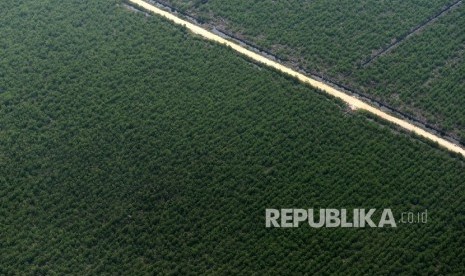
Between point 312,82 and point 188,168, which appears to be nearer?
point 188,168

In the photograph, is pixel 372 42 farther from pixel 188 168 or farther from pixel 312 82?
pixel 188 168

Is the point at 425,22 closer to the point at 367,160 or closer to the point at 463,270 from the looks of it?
the point at 367,160

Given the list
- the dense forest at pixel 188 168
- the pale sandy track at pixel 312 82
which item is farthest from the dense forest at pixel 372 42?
the dense forest at pixel 188 168

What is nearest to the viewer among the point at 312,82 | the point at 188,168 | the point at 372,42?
the point at 188,168

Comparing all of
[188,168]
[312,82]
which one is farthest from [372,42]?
[188,168]

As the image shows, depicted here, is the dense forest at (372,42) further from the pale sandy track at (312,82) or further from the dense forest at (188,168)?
the dense forest at (188,168)

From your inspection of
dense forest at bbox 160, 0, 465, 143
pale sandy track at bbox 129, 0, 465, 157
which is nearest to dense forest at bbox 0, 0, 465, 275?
pale sandy track at bbox 129, 0, 465, 157

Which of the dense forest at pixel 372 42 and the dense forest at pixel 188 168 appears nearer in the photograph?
the dense forest at pixel 188 168

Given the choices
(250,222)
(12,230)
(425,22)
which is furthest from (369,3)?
(12,230)
